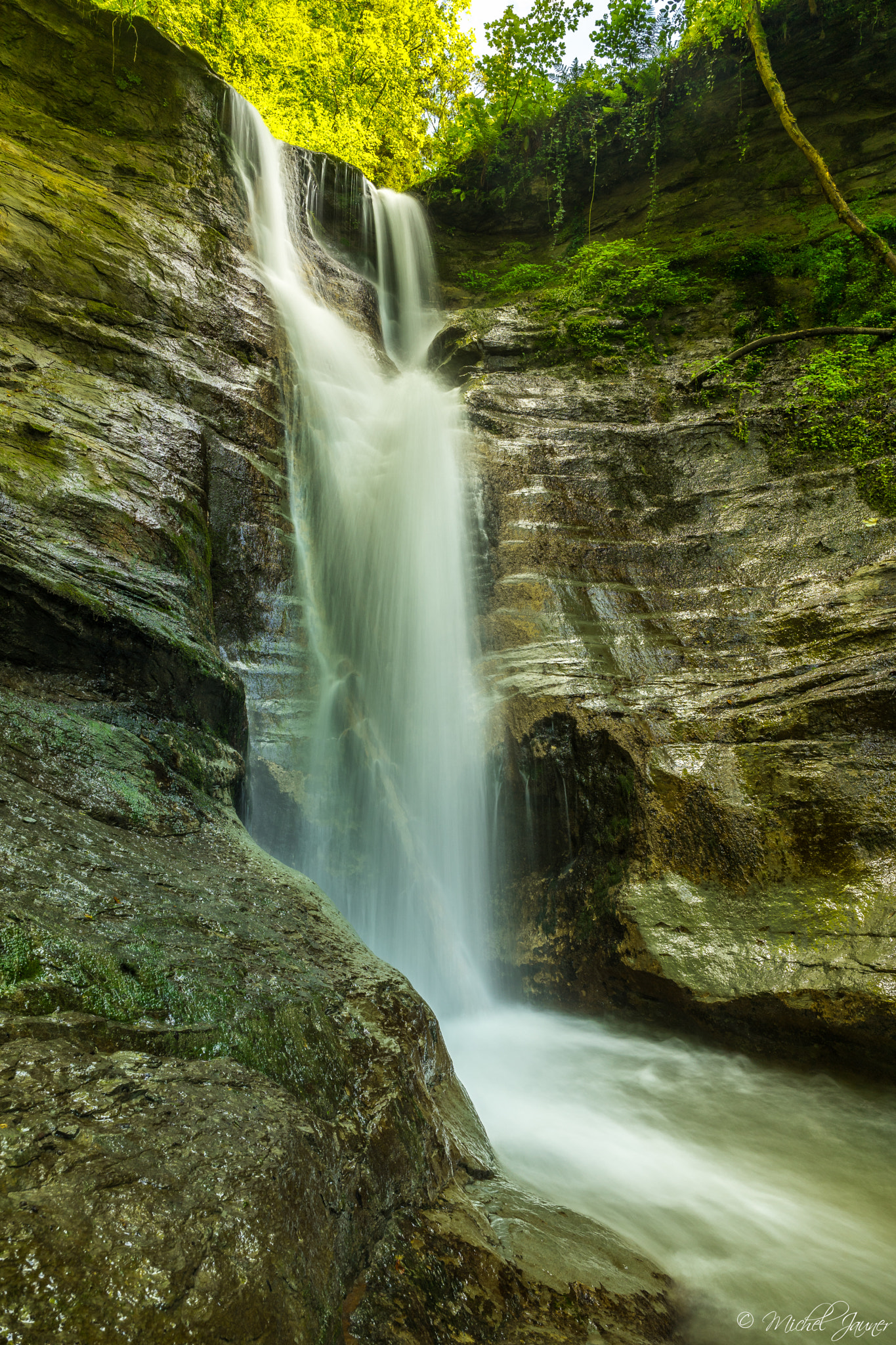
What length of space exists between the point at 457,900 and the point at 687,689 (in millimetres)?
2804

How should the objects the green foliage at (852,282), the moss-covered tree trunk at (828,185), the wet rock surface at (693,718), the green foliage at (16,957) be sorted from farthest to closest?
the green foliage at (852,282) < the moss-covered tree trunk at (828,185) < the wet rock surface at (693,718) < the green foliage at (16,957)

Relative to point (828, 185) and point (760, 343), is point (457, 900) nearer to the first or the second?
point (760, 343)

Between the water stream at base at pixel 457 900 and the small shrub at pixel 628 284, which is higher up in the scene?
the small shrub at pixel 628 284

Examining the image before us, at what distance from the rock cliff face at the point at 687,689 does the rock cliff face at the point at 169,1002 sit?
2308 millimetres

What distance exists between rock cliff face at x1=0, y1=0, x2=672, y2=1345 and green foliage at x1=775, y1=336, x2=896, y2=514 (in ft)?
20.2

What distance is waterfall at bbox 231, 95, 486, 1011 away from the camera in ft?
20.0

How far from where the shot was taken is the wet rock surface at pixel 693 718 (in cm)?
462

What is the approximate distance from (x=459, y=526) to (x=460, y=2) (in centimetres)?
1986

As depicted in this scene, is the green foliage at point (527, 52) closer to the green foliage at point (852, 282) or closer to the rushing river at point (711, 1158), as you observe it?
the green foliage at point (852, 282)

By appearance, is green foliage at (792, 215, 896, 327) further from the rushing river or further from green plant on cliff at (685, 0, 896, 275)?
the rushing river

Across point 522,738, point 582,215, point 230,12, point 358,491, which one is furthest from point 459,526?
point 230,12

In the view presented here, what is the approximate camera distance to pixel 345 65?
1547 centimetres

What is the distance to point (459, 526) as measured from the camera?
25.2 ft

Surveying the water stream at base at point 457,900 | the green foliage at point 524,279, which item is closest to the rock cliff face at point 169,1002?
the water stream at base at point 457,900
